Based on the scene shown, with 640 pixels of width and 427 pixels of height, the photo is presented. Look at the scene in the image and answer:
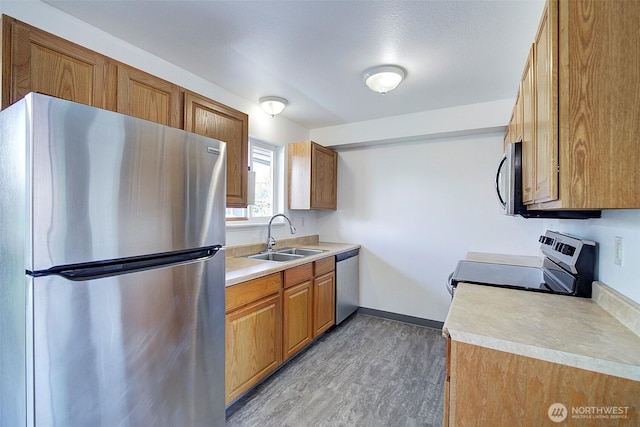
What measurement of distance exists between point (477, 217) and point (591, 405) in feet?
7.56

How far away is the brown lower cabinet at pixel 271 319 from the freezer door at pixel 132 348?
0.29 m

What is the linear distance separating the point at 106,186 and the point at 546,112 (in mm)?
1557

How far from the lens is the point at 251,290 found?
A: 75.4 inches

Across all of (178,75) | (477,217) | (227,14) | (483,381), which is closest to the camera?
(483,381)

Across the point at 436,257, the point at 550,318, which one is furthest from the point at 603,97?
the point at 436,257

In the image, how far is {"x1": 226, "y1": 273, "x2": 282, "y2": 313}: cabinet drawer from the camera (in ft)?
5.75

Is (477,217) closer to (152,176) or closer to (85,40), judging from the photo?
(152,176)

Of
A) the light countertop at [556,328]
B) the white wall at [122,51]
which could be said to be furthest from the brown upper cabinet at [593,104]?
the white wall at [122,51]

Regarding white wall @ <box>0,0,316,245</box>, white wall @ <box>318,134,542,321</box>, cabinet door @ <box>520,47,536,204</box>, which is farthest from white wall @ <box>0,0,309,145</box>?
cabinet door @ <box>520,47,536,204</box>

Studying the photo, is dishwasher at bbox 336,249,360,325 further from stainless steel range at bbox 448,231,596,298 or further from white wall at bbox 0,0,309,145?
white wall at bbox 0,0,309,145

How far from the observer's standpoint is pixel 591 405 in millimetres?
884

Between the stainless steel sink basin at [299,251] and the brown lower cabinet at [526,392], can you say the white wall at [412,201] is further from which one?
the brown lower cabinet at [526,392]

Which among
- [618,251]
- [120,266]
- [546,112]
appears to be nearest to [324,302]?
[120,266]
